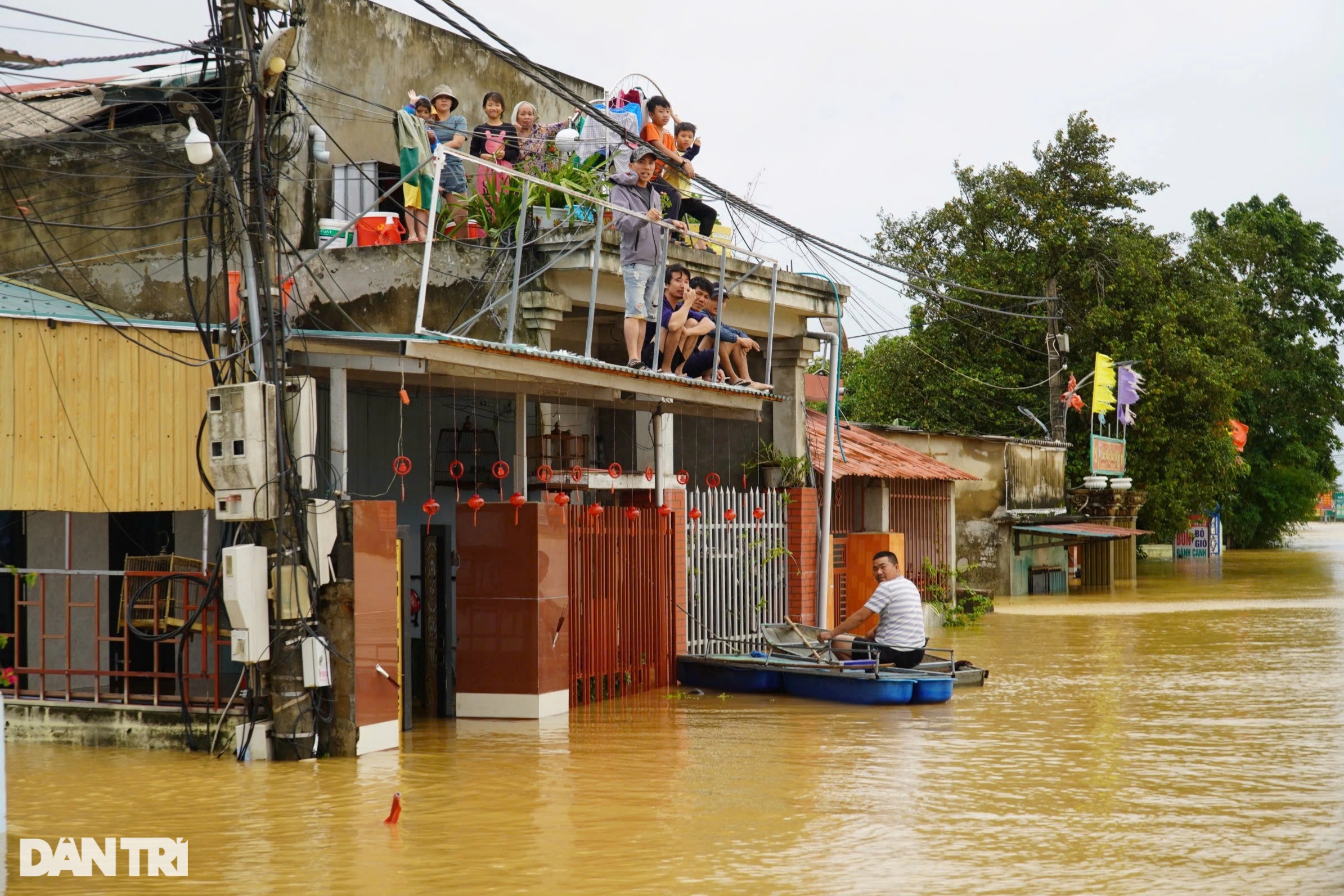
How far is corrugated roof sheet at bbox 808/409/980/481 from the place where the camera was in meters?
21.0

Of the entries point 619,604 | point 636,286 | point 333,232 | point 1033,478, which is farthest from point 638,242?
point 1033,478

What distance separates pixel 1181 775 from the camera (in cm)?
1057

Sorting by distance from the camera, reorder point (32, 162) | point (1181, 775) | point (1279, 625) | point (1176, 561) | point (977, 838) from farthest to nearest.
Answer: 1. point (1176, 561)
2. point (1279, 625)
3. point (32, 162)
4. point (1181, 775)
5. point (977, 838)

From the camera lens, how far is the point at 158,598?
11.8 meters

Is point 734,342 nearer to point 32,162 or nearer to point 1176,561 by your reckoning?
point 32,162

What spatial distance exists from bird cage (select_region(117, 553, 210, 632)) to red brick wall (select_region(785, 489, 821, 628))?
7748mm

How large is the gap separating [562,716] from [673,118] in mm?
7216

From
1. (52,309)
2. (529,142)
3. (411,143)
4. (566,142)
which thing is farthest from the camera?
(566,142)

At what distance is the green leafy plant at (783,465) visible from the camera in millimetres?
18453

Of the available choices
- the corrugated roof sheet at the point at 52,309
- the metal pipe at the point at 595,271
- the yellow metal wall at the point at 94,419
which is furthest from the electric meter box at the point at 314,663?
the metal pipe at the point at 595,271

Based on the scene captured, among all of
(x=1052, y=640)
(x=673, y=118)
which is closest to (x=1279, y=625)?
(x=1052, y=640)

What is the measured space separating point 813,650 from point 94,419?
751cm

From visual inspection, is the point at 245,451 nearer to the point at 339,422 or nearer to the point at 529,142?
the point at 339,422

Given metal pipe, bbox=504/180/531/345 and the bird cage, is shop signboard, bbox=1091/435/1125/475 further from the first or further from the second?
the bird cage
